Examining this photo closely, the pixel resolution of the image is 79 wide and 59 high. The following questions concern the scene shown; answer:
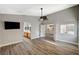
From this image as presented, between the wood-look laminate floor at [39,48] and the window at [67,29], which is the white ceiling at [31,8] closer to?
the window at [67,29]

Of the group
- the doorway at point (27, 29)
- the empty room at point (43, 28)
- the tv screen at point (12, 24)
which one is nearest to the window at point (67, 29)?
the empty room at point (43, 28)

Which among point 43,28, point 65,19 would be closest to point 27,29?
point 43,28

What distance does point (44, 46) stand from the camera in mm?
2932

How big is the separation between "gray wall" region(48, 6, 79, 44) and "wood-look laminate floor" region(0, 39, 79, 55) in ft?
0.59

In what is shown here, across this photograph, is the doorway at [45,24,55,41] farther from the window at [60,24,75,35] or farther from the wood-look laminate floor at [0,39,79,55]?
the window at [60,24,75,35]

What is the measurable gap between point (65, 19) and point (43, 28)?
697 mm

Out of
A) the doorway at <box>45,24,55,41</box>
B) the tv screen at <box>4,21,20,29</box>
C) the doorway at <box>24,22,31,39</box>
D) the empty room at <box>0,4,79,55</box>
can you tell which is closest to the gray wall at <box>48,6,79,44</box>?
the empty room at <box>0,4,79,55</box>

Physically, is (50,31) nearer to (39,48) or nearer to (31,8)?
(39,48)

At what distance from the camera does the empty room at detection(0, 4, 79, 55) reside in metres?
2.68

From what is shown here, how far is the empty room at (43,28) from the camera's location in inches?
105
